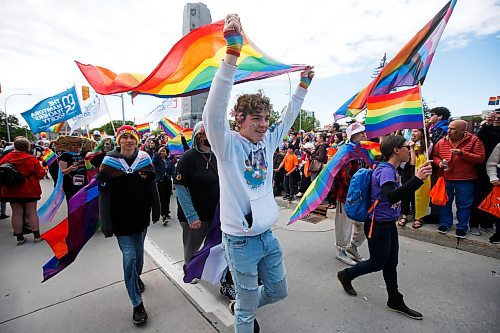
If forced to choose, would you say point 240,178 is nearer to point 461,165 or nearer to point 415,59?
point 415,59

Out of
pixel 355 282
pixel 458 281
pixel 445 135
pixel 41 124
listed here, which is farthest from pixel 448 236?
pixel 41 124

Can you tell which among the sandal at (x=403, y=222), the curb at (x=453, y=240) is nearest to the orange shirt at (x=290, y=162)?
the sandal at (x=403, y=222)

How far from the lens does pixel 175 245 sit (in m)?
4.48

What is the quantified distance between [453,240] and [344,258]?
5.92ft

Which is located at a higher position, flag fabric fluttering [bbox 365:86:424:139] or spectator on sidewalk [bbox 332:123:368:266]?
flag fabric fluttering [bbox 365:86:424:139]

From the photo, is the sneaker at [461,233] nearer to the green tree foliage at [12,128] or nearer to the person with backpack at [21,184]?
the person with backpack at [21,184]

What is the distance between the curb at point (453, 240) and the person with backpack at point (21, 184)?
653cm

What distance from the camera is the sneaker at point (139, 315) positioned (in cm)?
252

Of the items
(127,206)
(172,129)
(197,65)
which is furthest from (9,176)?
(197,65)

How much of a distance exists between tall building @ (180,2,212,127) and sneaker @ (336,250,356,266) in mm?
7290

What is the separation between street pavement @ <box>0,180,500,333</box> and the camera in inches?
98.4

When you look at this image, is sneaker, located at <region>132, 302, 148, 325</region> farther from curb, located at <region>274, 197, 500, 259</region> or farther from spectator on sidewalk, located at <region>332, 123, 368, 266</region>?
curb, located at <region>274, 197, 500, 259</region>

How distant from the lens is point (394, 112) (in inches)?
124

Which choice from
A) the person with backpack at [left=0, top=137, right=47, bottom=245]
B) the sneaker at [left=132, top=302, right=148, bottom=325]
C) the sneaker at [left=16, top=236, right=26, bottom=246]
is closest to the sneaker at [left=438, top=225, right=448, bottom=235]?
the sneaker at [left=132, top=302, right=148, bottom=325]
